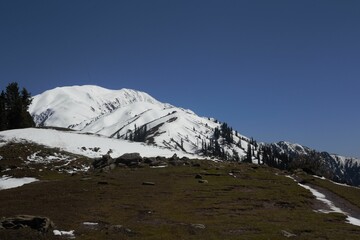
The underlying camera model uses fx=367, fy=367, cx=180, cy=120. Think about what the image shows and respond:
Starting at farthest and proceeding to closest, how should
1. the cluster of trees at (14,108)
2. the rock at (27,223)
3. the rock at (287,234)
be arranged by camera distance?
the cluster of trees at (14,108), the rock at (287,234), the rock at (27,223)

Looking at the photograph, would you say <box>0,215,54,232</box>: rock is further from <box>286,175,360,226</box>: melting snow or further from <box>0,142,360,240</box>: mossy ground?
<box>286,175,360,226</box>: melting snow

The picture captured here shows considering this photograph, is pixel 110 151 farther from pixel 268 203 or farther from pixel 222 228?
pixel 222 228

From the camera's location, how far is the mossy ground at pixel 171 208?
116 ft

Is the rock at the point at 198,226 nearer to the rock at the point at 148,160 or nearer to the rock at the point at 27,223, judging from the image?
the rock at the point at 27,223

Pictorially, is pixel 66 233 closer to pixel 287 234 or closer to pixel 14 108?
pixel 287 234

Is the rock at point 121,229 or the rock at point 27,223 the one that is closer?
the rock at point 27,223

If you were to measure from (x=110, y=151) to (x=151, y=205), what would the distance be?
68796mm

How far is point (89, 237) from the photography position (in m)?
31.4

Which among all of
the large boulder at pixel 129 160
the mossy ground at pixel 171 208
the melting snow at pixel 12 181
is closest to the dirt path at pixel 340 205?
the mossy ground at pixel 171 208

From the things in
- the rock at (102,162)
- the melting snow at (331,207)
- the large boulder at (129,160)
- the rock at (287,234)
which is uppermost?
the large boulder at (129,160)

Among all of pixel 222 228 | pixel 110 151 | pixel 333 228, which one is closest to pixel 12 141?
pixel 110 151

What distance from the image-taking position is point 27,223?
106 ft

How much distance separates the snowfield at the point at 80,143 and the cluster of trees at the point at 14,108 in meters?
23.9

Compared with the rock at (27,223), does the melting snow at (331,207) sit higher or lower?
higher
